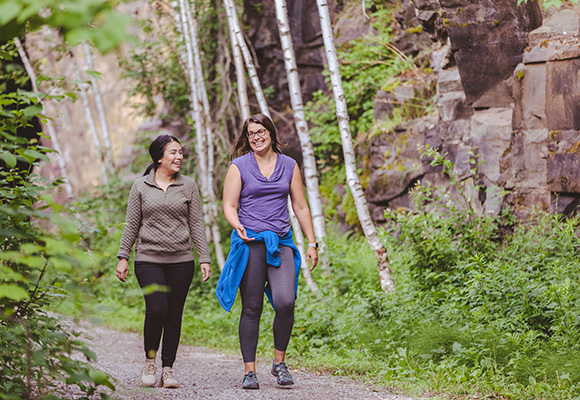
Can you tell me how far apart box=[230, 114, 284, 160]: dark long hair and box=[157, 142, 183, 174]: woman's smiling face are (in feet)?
1.82

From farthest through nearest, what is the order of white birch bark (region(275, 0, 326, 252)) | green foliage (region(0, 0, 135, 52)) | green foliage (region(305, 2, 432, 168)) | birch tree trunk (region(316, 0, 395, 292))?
1. green foliage (region(305, 2, 432, 168))
2. white birch bark (region(275, 0, 326, 252))
3. birch tree trunk (region(316, 0, 395, 292))
4. green foliage (region(0, 0, 135, 52))

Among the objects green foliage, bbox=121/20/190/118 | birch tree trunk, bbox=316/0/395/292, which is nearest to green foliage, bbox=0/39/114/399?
birch tree trunk, bbox=316/0/395/292

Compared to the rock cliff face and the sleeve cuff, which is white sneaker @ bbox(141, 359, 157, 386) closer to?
the sleeve cuff

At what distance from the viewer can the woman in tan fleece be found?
518cm

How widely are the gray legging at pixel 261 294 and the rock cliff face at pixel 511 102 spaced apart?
148 inches

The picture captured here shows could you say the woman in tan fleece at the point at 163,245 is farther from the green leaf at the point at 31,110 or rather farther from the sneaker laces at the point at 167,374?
the green leaf at the point at 31,110

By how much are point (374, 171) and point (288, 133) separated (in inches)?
149

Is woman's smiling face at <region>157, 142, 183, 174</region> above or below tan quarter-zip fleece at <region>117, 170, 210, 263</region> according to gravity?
above

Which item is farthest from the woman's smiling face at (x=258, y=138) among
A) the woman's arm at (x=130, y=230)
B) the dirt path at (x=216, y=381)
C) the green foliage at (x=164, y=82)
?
the green foliage at (x=164, y=82)

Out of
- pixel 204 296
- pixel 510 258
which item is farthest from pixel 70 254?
pixel 204 296

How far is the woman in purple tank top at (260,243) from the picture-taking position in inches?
204

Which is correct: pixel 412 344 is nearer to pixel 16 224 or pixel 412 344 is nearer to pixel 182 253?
pixel 182 253

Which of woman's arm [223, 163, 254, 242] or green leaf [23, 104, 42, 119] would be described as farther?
woman's arm [223, 163, 254, 242]

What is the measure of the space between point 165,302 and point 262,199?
1.17m
